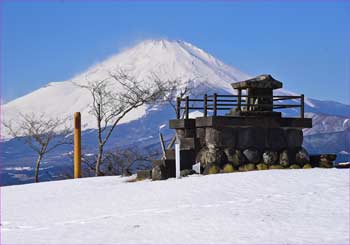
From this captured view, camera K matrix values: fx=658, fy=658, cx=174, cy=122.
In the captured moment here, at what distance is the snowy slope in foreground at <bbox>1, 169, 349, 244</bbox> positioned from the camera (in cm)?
1095

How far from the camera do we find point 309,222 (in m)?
11.5

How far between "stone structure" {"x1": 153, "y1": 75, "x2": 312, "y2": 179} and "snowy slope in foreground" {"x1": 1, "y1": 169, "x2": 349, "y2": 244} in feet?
5.27

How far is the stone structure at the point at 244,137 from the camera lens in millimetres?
20031

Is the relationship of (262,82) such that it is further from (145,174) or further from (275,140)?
(145,174)

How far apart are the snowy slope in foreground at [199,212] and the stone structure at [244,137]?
1.61 metres

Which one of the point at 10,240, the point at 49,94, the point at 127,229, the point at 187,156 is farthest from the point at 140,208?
the point at 49,94

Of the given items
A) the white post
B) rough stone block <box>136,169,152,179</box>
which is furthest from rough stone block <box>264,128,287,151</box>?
rough stone block <box>136,169,152,179</box>

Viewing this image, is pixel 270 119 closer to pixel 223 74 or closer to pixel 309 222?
pixel 309 222

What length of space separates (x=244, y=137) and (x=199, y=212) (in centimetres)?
770

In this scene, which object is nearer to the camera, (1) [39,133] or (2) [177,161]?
(2) [177,161]

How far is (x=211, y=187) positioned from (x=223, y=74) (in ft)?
492

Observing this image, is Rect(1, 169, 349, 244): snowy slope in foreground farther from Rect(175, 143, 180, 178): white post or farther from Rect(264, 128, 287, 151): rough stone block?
Rect(264, 128, 287, 151): rough stone block

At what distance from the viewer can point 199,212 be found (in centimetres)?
1291

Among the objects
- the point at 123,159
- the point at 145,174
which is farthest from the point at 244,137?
the point at 123,159
